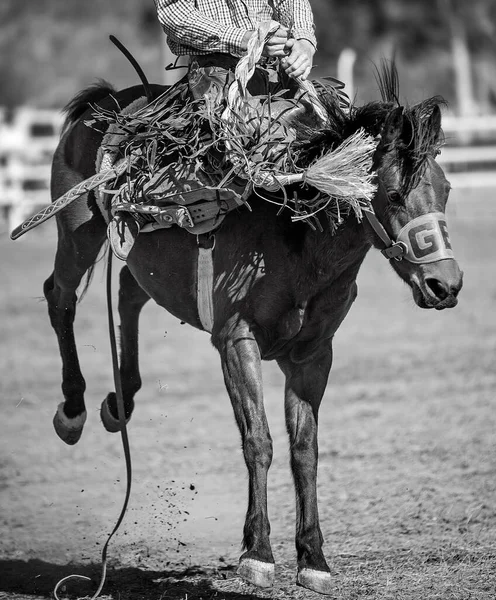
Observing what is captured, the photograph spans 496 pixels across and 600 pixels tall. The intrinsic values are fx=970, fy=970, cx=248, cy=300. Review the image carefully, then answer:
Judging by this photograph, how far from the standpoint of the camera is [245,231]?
4000 mm

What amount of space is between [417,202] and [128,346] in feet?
7.92

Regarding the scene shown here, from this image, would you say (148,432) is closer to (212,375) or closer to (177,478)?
(177,478)

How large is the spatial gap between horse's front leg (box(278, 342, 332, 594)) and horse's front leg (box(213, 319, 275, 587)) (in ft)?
0.71

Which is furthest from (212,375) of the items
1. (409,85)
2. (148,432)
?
(409,85)

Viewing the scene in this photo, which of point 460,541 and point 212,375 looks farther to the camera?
point 212,375

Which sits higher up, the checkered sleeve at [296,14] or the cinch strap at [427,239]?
the checkered sleeve at [296,14]

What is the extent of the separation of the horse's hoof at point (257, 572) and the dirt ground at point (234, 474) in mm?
475

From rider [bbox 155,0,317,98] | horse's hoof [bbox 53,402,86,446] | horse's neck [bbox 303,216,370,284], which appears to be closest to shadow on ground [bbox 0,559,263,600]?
horse's hoof [bbox 53,402,86,446]

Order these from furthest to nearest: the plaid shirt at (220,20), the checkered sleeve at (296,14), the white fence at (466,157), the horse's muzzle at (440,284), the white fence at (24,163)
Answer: the white fence at (466,157) → the white fence at (24,163) → the checkered sleeve at (296,14) → the plaid shirt at (220,20) → the horse's muzzle at (440,284)

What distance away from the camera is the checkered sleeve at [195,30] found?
3.97 meters

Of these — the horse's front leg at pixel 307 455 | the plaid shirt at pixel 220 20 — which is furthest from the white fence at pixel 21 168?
the horse's front leg at pixel 307 455

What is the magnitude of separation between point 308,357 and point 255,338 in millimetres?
344

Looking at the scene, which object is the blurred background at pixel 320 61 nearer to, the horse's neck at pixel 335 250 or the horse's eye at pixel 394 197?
the horse's eye at pixel 394 197

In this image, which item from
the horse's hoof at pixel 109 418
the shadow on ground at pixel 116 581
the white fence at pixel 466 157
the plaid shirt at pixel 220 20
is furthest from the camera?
the white fence at pixel 466 157
